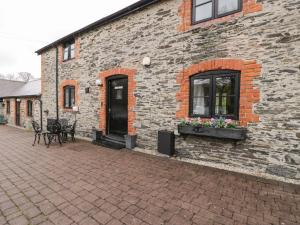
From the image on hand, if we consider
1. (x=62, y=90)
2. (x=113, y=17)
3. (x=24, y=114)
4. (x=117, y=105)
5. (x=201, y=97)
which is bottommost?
(x=24, y=114)

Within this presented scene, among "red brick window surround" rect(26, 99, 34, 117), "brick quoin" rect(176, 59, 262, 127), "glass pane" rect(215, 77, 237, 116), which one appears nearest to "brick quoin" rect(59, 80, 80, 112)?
"red brick window surround" rect(26, 99, 34, 117)

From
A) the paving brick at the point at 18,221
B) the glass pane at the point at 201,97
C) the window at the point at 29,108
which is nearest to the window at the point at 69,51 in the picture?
the window at the point at 29,108

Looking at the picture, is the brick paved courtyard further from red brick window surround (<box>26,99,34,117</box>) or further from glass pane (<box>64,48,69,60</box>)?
red brick window surround (<box>26,99,34,117</box>)

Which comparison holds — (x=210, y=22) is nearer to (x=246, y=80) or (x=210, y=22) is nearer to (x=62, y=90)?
(x=246, y=80)

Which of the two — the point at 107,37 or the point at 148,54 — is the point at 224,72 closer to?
the point at 148,54

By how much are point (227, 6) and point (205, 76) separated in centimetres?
182

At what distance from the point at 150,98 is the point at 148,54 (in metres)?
1.46

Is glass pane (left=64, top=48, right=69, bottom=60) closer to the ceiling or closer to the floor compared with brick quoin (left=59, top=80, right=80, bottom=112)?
closer to the ceiling

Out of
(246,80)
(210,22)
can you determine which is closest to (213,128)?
(246,80)

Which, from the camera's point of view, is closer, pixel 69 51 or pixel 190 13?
pixel 190 13

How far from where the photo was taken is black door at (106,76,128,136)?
6.83 meters

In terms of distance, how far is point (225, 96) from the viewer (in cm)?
454

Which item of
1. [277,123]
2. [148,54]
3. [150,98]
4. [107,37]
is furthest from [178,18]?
[277,123]

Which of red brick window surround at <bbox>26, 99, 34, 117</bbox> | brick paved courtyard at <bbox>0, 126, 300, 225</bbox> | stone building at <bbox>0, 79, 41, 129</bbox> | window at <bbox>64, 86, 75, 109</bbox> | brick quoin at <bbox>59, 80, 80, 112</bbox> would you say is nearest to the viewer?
brick paved courtyard at <bbox>0, 126, 300, 225</bbox>
